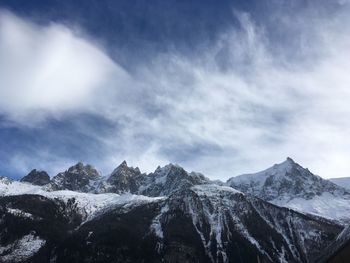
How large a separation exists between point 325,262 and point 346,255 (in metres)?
8.35

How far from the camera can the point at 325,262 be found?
80250 millimetres

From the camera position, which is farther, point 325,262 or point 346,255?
point 325,262

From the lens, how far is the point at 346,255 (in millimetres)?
72688
